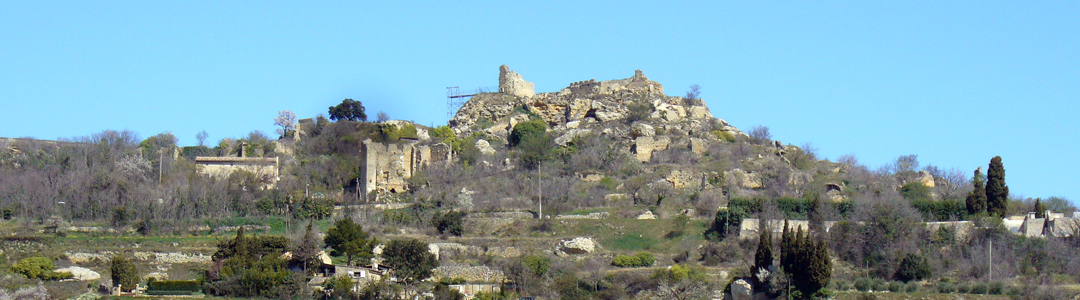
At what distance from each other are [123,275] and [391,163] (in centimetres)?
2101

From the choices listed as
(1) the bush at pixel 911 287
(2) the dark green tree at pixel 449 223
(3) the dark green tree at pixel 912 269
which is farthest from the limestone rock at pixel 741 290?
(2) the dark green tree at pixel 449 223

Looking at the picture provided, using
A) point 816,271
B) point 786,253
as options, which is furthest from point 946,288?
point 786,253

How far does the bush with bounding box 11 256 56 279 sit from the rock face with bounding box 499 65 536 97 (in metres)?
35.5

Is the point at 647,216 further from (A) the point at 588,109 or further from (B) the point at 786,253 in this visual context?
(A) the point at 588,109

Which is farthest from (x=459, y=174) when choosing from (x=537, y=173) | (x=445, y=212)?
(x=445, y=212)

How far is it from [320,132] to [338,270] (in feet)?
91.9

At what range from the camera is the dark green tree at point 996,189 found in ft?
166

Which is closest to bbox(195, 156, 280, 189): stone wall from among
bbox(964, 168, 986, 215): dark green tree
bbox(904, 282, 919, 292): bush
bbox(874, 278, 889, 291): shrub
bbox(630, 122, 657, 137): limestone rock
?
bbox(630, 122, 657, 137): limestone rock

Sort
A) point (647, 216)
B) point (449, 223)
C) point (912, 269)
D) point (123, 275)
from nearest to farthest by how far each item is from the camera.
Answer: point (123, 275)
point (912, 269)
point (449, 223)
point (647, 216)

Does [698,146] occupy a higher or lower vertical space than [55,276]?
higher

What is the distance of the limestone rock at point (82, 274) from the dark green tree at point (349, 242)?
7.76 meters

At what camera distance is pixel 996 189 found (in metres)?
50.8

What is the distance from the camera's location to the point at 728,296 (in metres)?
43.6

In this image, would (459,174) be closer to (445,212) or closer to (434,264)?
(445,212)
